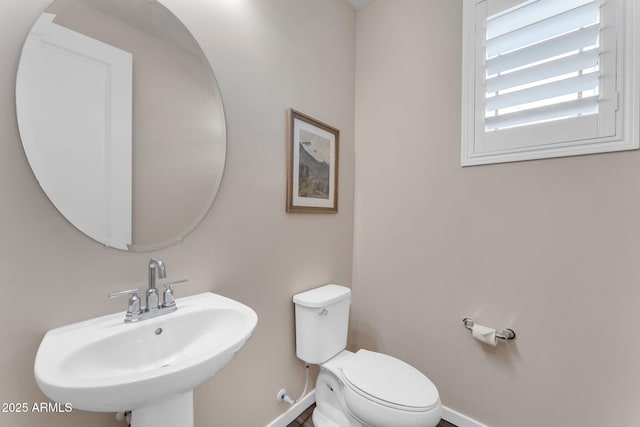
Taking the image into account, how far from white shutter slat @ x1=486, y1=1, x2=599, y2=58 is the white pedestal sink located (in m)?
1.75

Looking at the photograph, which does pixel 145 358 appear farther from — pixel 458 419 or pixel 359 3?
pixel 359 3

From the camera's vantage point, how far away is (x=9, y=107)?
2.35ft

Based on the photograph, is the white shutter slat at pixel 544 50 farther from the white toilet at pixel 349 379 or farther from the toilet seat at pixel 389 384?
the toilet seat at pixel 389 384

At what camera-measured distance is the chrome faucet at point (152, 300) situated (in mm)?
861

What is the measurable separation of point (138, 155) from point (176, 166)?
13 centimetres

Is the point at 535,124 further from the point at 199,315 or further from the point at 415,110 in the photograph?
the point at 199,315

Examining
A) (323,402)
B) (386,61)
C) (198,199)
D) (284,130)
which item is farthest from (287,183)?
(323,402)

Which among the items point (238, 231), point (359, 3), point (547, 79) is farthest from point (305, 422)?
point (359, 3)

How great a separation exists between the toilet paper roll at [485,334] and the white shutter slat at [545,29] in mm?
1421

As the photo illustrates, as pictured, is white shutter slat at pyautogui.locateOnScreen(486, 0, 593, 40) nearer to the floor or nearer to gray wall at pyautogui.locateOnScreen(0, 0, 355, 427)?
gray wall at pyautogui.locateOnScreen(0, 0, 355, 427)

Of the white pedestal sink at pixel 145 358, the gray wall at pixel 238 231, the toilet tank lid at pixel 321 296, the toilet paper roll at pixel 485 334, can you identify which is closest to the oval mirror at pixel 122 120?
the gray wall at pixel 238 231

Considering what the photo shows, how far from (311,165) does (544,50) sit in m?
1.26

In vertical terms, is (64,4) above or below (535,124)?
above

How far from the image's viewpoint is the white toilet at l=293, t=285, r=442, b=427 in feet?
3.51
